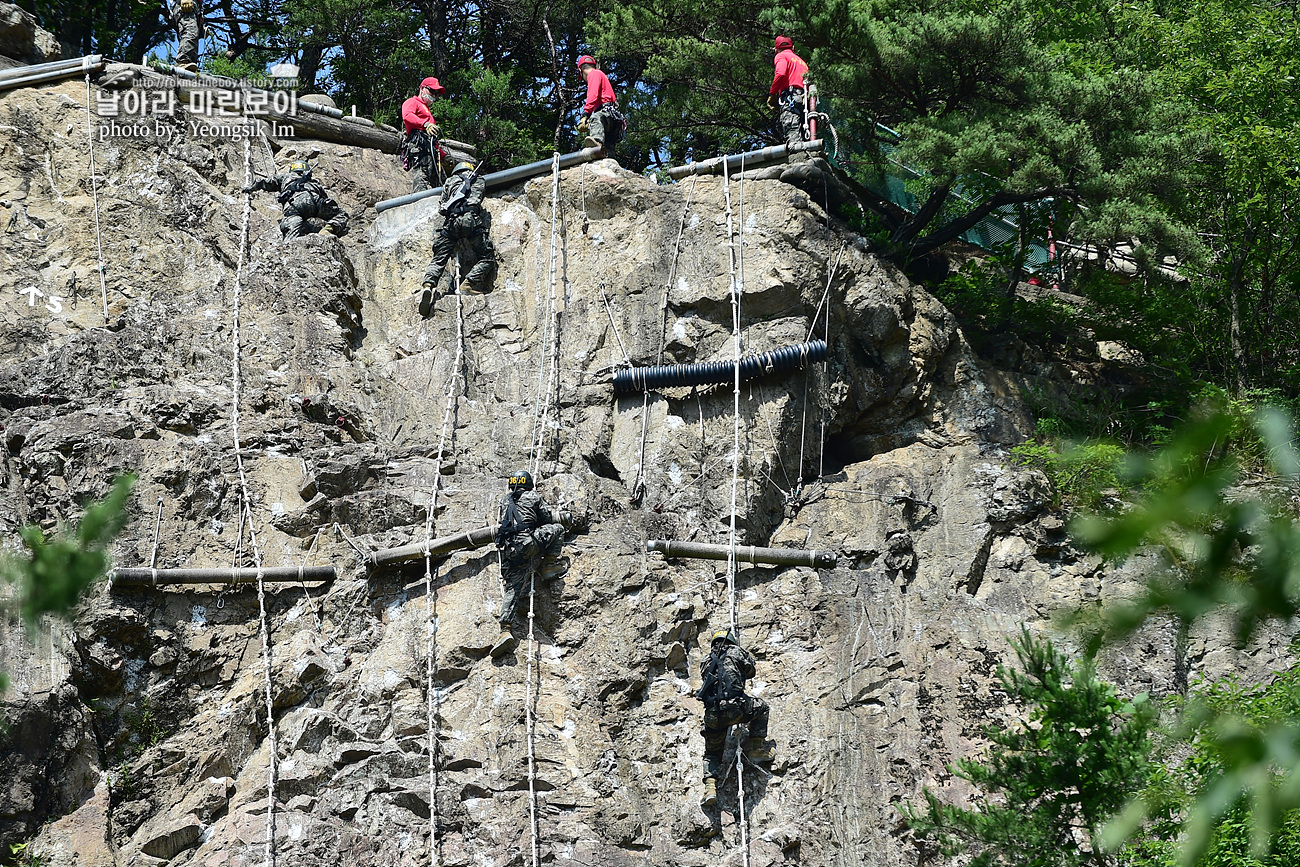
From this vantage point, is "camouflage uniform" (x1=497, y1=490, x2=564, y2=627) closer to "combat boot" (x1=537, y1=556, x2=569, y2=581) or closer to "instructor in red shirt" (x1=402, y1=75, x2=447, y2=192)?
"combat boot" (x1=537, y1=556, x2=569, y2=581)

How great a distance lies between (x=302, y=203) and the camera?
13258 millimetres

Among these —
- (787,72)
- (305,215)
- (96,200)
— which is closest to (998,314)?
(787,72)

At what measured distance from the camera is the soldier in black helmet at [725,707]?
920 cm

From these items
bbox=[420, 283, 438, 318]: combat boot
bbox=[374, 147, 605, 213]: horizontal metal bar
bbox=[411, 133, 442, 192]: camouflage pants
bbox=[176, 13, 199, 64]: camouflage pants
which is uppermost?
bbox=[176, 13, 199, 64]: camouflage pants

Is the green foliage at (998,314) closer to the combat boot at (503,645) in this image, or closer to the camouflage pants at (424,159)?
the camouflage pants at (424,159)

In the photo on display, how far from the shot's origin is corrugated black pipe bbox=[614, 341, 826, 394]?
36.6 feet

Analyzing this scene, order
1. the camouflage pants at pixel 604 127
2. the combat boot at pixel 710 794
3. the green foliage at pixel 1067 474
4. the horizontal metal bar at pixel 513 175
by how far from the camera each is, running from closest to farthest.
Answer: the combat boot at pixel 710 794, the green foliage at pixel 1067 474, the horizontal metal bar at pixel 513 175, the camouflage pants at pixel 604 127

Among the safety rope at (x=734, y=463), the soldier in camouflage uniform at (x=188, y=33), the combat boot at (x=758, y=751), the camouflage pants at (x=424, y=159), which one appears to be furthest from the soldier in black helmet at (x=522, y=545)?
the soldier in camouflage uniform at (x=188, y=33)

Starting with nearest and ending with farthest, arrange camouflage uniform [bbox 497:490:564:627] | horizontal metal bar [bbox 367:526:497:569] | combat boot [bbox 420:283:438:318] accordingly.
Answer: camouflage uniform [bbox 497:490:564:627]
horizontal metal bar [bbox 367:526:497:569]
combat boot [bbox 420:283:438:318]

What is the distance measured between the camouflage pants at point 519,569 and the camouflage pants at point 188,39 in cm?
919

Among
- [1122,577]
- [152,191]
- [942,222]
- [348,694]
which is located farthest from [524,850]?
[942,222]

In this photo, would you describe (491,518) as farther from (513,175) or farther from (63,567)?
(63,567)

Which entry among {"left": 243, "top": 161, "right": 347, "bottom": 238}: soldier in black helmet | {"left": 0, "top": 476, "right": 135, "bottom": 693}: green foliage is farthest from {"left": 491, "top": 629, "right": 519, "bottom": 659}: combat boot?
{"left": 0, "top": 476, "right": 135, "bottom": 693}: green foliage

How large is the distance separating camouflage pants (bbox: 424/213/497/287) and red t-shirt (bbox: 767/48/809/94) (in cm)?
348
